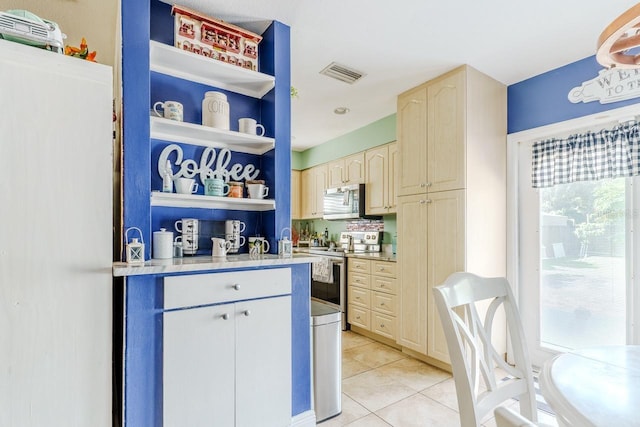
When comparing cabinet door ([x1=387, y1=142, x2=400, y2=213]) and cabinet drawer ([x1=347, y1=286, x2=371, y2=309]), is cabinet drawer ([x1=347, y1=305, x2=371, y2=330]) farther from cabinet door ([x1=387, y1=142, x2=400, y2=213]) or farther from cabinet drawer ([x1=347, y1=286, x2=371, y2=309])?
cabinet door ([x1=387, y1=142, x2=400, y2=213])

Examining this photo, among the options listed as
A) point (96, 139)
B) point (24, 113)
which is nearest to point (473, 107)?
point (96, 139)

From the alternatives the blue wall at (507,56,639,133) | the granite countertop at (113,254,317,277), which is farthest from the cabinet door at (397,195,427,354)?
the granite countertop at (113,254,317,277)

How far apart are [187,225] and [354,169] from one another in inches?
114

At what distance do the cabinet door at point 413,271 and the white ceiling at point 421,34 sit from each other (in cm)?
115

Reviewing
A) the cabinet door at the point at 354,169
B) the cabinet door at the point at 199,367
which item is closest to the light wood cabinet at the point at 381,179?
the cabinet door at the point at 354,169

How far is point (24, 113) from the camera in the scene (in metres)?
1.24

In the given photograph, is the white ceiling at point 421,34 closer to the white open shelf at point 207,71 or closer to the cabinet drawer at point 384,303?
the white open shelf at point 207,71

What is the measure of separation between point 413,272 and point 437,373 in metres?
0.85

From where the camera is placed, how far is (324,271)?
413 centimetres

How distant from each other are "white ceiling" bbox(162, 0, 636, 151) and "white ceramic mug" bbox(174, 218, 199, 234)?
3.99 feet

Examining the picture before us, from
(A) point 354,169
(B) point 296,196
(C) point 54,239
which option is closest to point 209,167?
(C) point 54,239

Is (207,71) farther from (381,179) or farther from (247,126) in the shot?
(381,179)

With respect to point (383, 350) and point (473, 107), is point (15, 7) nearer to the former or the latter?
point (473, 107)

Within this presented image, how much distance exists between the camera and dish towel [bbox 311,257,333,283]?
13.3ft
